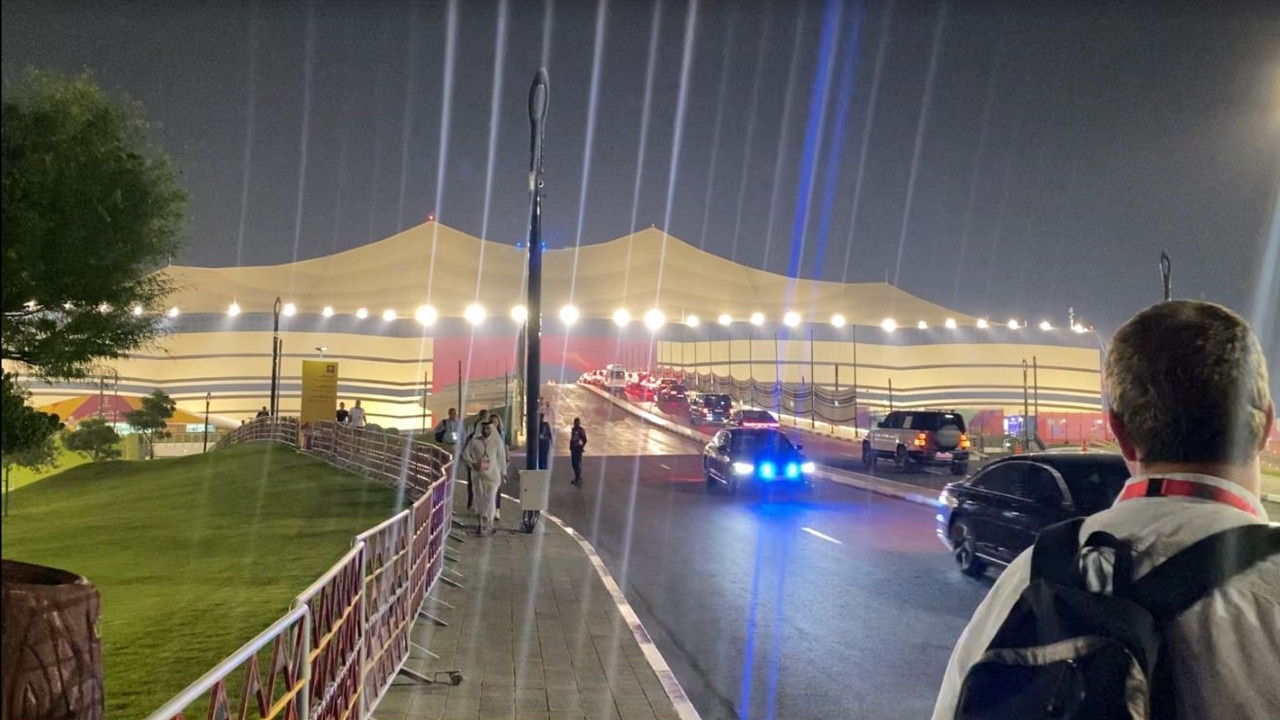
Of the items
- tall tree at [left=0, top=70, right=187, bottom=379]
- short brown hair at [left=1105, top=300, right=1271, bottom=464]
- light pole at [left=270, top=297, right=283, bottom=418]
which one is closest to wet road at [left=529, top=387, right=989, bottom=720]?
short brown hair at [left=1105, top=300, right=1271, bottom=464]

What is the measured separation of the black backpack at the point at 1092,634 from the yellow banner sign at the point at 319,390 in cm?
3368

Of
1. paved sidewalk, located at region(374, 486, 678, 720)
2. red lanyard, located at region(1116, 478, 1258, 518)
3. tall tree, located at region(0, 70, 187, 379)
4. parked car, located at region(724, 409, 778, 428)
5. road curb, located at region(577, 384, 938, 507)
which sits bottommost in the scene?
paved sidewalk, located at region(374, 486, 678, 720)

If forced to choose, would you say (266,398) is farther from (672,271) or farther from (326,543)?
(326,543)

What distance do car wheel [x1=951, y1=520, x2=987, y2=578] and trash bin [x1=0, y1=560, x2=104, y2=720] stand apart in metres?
10.3

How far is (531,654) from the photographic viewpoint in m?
8.42

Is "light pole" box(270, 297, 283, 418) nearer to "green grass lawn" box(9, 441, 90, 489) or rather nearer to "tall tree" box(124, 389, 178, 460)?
"green grass lawn" box(9, 441, 90, 489)

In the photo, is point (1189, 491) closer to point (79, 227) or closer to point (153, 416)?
point (79, 227)

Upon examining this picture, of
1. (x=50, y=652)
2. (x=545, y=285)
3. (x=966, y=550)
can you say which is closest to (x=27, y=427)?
(x=50, y=652)

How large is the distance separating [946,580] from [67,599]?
33.8 feet

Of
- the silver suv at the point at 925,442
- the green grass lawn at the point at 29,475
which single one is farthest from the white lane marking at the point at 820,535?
the green grass lawn at the point at 29,475

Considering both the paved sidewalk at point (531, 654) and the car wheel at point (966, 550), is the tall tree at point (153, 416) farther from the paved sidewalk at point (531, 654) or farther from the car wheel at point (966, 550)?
the car wheel at point (966, 550)

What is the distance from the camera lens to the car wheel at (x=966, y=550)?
12.4 meters

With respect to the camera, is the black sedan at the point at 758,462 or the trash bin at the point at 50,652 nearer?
the trash bin at the point at 50,652

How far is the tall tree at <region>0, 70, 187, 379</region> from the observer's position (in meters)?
12.5
